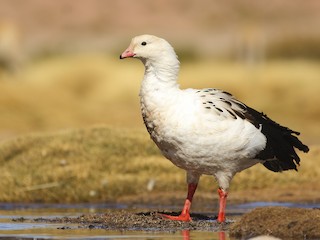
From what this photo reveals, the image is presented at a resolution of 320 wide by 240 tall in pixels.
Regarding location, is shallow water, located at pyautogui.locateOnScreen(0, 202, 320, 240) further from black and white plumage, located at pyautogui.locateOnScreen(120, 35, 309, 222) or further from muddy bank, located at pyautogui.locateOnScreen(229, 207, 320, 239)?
black and white plumage, located at pyautogui.locateOnScreen(120, 35, 309, 222)

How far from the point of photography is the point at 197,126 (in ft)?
49.1

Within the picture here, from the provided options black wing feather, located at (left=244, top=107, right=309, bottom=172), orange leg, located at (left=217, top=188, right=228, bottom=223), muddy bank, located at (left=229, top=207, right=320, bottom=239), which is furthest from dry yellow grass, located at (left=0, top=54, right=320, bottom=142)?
muddy bank, located at (left=229, top=207, right=320, bottom=239)

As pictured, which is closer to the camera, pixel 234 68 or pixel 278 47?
pixel 234 68

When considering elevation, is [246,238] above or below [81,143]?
below

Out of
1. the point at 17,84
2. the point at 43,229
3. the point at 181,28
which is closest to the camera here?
the point at 43,229

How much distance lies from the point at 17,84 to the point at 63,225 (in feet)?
77.2

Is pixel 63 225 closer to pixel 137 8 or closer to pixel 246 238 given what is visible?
pixel 246 238

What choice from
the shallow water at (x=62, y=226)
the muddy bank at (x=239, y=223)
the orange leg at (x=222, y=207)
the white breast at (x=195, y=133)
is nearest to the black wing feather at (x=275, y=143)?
the white breast at (x=195, y=133)

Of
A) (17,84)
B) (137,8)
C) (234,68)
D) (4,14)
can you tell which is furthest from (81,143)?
(137,8)

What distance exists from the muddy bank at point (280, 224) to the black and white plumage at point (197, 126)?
4.58ft

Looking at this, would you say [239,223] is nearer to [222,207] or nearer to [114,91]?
[222,207]

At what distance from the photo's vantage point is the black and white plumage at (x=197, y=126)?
1498cm

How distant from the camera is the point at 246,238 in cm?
1355

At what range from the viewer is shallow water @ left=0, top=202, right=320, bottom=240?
1375cm
